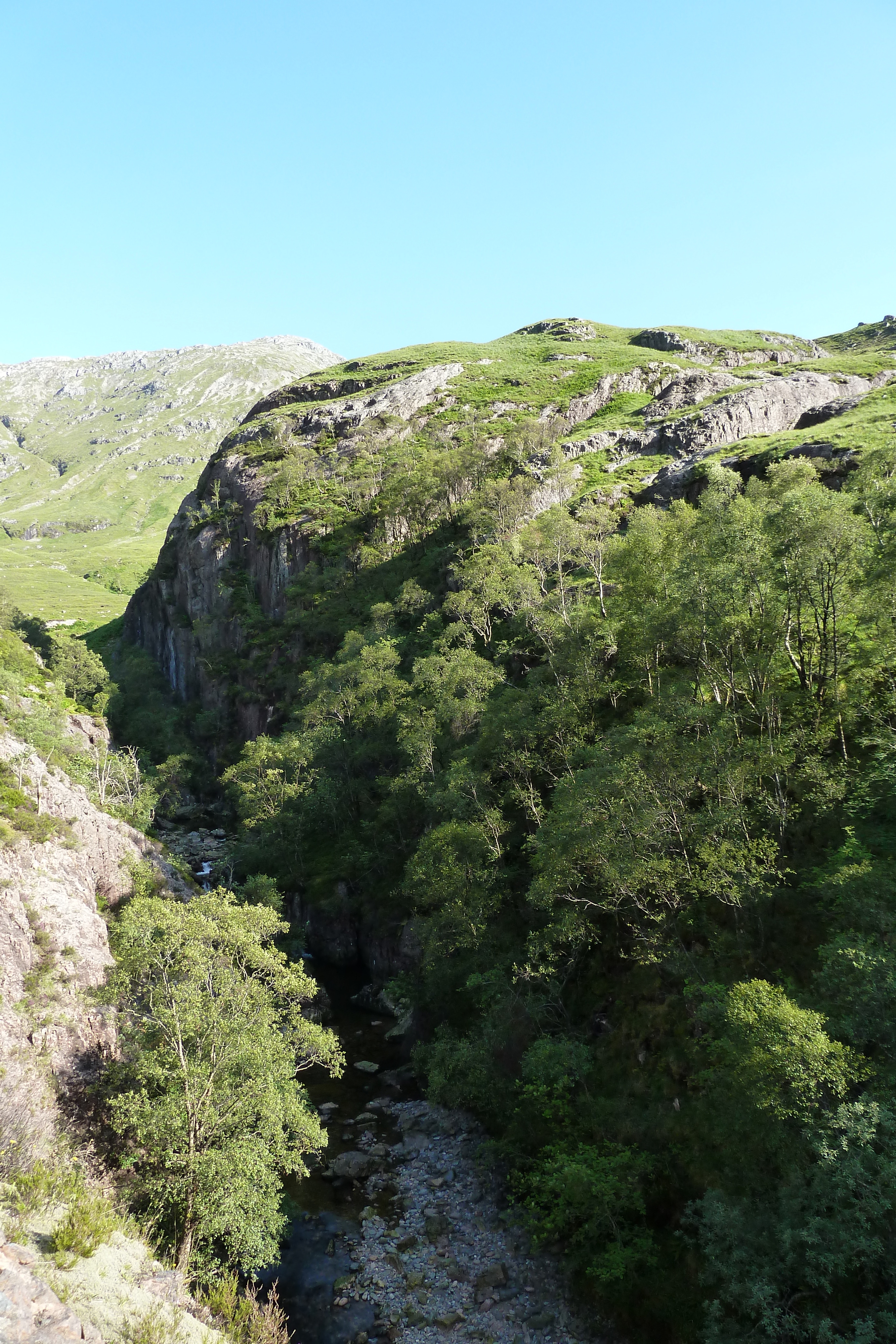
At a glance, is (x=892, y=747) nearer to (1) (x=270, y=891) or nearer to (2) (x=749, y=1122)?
(2) (x=749, y=1122)

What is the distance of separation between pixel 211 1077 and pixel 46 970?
10.7m

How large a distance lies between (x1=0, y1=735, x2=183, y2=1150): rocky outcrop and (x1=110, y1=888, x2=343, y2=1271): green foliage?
2.19 m

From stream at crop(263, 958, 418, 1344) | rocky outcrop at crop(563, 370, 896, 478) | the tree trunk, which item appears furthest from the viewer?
rocky outcrop at crop(563, 370, 896, 478)

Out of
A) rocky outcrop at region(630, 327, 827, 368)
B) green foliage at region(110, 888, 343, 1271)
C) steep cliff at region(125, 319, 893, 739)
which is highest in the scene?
rocky outcrop at region(630, 327, 827, 368)

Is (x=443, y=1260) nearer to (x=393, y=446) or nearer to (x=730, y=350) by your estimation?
(x=393, y=446)

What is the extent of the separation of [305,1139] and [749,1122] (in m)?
18.3

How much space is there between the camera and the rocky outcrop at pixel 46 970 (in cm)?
2477

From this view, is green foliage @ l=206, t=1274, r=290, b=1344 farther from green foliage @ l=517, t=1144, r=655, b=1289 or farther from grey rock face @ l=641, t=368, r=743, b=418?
grey rock face @ l=641, t=368, r=743, b=418

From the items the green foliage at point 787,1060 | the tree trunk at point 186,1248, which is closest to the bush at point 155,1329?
the tree trunk at point 186,1248

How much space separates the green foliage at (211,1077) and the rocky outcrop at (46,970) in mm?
2191

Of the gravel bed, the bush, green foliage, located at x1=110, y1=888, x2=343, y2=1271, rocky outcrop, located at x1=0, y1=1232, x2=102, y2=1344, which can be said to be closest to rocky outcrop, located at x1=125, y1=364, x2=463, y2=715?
green foliage, located at x1=110, y1=888, x2=343, y2=1271

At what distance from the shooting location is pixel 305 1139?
26438 mm

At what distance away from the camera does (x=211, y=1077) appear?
24.2 metres

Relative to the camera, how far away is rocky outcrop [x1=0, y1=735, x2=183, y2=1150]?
24.8m
